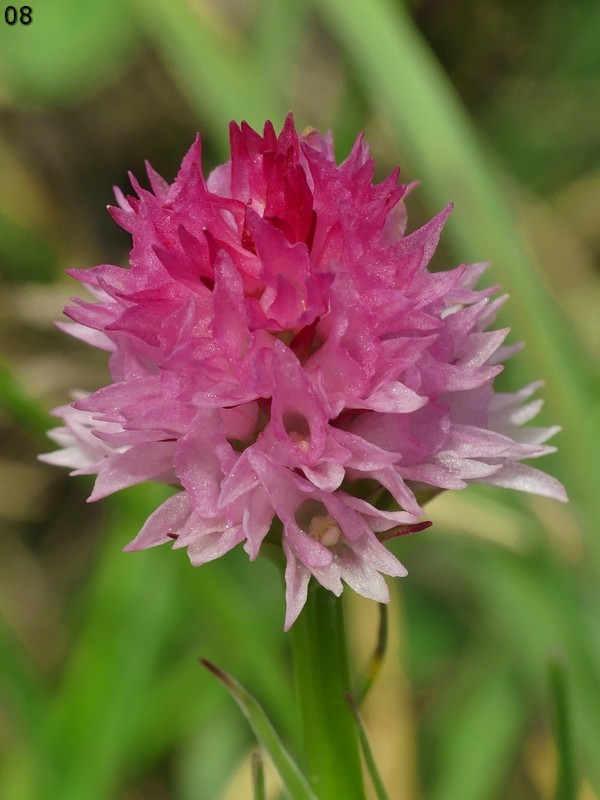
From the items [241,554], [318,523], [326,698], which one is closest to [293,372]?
[318,523]

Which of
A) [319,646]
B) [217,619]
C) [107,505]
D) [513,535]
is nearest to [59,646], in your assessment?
[107,505]

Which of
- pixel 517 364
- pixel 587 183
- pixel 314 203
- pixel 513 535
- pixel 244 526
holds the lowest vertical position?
pixel 513 535

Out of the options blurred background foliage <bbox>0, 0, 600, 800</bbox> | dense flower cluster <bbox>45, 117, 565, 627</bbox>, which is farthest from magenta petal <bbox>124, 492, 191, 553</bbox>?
blurred background foliage <bbox>0, 0, 600, 800</bbox>

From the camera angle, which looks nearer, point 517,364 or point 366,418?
point 366,418

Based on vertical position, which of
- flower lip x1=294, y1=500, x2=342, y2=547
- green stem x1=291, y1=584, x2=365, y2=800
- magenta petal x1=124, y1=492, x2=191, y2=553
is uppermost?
flower lip x1=294, y1=500, x2=342, y2=547

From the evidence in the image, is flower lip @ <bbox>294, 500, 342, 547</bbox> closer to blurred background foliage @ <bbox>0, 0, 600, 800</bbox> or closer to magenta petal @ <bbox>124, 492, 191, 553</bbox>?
magenta petal @ <bbox>124, 492, 191, 553</bbox>

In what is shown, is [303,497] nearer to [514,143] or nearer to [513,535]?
[513,535]

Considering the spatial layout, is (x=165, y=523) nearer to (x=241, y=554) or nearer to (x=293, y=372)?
(x=293, y=372)
